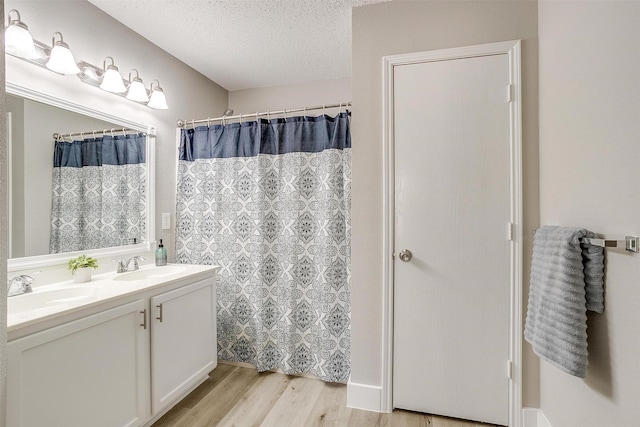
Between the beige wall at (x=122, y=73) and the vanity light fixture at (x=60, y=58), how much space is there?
0.09m

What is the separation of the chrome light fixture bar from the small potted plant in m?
1.05

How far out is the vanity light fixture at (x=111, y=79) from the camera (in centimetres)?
195

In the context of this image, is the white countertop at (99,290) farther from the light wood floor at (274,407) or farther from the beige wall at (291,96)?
the beige wall at (291,96)

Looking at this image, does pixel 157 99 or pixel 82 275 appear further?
pixel 157 99

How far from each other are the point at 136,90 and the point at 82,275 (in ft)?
4.11

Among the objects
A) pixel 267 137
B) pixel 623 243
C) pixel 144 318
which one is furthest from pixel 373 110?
pixel 144 318

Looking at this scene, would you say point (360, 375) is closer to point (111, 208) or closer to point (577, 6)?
point (111, 208)

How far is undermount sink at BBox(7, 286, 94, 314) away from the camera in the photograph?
1456mm

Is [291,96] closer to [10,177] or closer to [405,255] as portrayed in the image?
[405,255]

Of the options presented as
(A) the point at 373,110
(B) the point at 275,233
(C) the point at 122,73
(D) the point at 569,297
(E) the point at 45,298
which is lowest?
(E) the point at 45,298

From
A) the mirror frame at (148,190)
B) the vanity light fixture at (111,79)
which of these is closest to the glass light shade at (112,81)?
the vanity light fixture at (111,79)

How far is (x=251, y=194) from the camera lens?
2398 millimetres

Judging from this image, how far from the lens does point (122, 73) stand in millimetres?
2158

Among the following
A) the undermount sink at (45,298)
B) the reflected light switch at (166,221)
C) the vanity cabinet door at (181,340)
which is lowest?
the vanity cabinet door at (181,340)
